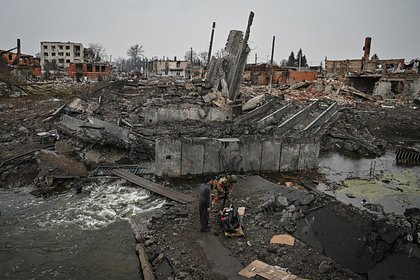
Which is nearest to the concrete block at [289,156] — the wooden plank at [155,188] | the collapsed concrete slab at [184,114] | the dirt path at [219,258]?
the wooden plank at [155,188]

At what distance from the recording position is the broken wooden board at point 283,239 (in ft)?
19.4

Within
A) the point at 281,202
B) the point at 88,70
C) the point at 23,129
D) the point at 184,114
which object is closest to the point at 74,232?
the point at 281,202

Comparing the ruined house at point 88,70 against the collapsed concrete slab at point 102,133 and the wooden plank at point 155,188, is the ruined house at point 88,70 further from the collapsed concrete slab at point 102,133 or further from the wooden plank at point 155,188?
the wooden plank at point 155,188

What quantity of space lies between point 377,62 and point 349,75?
15.5 feet

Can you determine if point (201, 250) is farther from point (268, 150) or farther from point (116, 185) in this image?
point (268, 150)

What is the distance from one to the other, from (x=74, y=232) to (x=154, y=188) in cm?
265

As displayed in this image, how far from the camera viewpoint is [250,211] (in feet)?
23.8

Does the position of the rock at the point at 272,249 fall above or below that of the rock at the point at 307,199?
below

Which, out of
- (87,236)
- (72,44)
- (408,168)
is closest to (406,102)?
(408,168)

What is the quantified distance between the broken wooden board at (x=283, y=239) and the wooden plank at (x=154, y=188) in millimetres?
2728

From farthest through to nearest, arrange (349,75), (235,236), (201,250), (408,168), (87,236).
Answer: (349,75), (408,168), (87,236), (235,236), (201,250)

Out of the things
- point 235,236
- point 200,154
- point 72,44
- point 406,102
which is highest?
point 72,44

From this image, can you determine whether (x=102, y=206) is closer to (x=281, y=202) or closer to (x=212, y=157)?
(x=212, y=157)

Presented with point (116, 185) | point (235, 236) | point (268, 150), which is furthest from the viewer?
point (268, 150)
